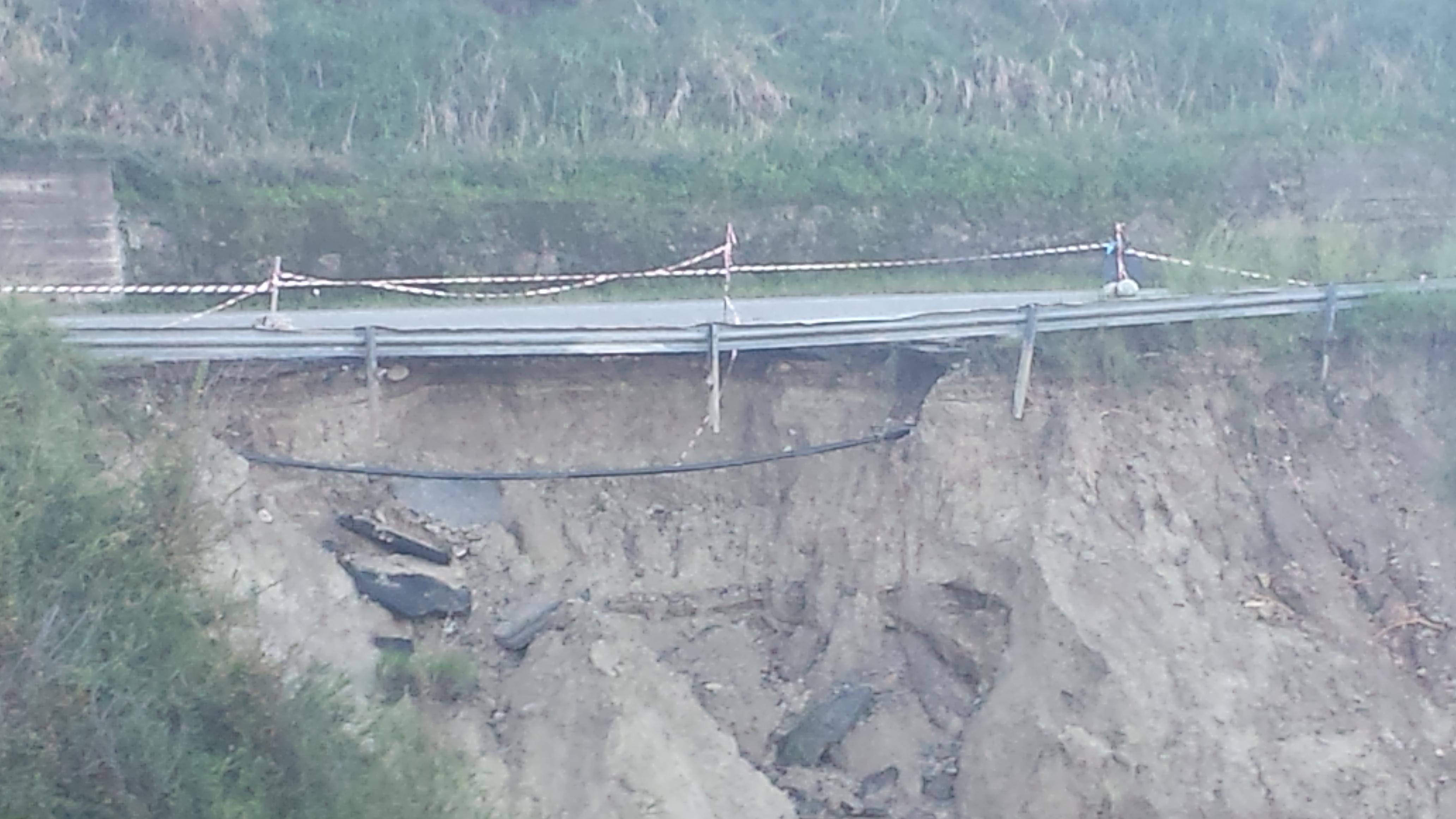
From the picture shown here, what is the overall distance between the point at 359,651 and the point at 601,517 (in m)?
2.84

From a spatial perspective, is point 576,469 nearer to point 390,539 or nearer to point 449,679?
point 390,539

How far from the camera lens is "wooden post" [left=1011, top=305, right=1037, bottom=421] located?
14328 millimetres

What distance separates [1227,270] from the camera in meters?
17.1

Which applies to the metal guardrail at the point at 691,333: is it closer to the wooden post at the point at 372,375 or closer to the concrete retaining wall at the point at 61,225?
the wooden post at the point at 372,375

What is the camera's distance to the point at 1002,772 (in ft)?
41.3

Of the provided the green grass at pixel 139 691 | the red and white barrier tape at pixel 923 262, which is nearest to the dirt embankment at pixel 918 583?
the green grass at pixel 139 691

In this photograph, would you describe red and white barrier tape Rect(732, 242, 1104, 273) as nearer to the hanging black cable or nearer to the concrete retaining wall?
the hanging black cable

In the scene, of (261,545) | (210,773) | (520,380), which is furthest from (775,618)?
(210,773)

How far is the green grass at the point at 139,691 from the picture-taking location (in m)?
8.44

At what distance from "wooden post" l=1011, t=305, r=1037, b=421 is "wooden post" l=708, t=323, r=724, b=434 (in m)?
2.64

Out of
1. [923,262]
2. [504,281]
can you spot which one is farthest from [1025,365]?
[504,281]

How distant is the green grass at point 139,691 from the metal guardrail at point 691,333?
5.98 feet

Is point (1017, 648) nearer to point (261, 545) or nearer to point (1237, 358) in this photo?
point (1237, 358)

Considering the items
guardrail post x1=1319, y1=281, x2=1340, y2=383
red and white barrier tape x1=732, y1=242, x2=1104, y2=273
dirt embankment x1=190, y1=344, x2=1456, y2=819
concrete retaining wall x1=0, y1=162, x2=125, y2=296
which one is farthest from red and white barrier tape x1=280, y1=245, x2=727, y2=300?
guardrail post x1=1319, y1=281, x2=1340, y2=383
